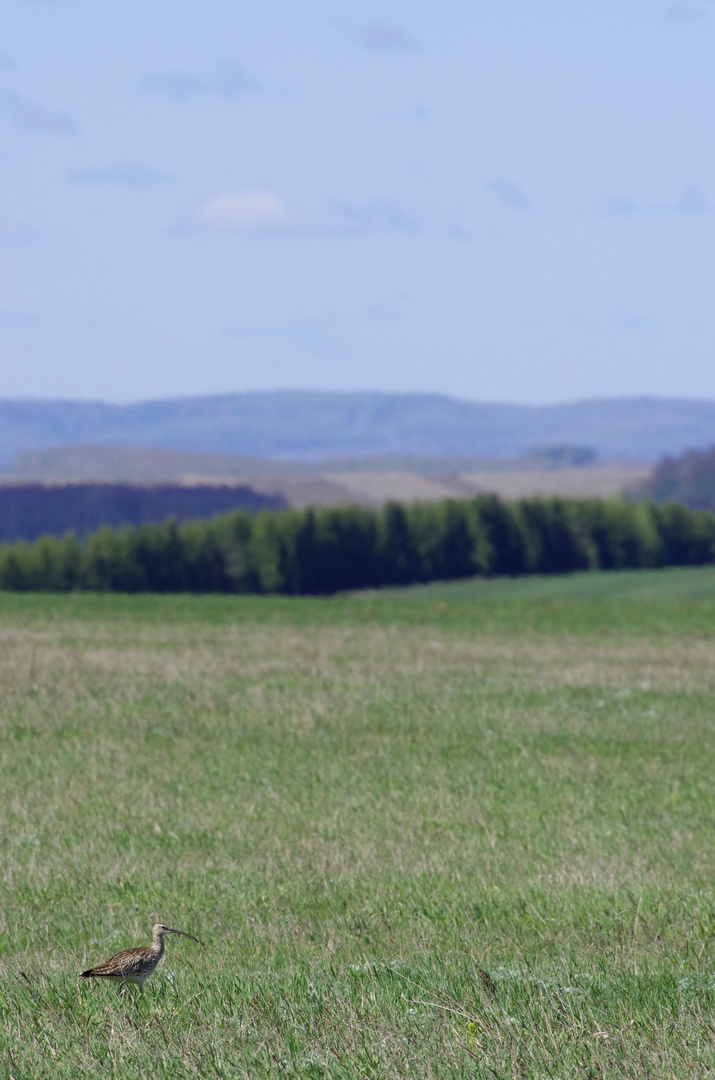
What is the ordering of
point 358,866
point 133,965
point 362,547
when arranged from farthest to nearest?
point 362,547 < point 358,866 < point 133,965

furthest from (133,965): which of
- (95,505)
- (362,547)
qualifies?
(95,505)

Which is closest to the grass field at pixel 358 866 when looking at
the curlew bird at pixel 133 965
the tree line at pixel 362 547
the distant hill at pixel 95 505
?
the curlew bird at pixel 133 965

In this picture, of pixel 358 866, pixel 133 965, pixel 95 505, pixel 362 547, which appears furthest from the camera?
pixel 95 505

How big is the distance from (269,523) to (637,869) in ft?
268

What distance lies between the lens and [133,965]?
6145mm

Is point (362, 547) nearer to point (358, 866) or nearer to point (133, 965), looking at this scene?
point (358, 866)

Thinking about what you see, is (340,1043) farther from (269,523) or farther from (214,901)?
(269,523)

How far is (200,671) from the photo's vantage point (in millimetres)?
22484

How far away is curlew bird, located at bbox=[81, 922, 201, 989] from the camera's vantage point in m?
6.14

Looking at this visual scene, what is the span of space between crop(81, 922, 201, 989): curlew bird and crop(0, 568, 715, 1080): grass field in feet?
0.55

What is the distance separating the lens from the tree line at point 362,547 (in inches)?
3511

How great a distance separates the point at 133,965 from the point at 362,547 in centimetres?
8769

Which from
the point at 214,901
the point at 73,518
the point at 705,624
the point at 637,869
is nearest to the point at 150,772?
the point at 214,901

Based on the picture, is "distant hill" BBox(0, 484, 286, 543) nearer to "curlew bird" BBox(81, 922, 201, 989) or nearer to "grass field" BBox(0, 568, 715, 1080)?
"grass field" BBox(0, 568, 715, 1080)
